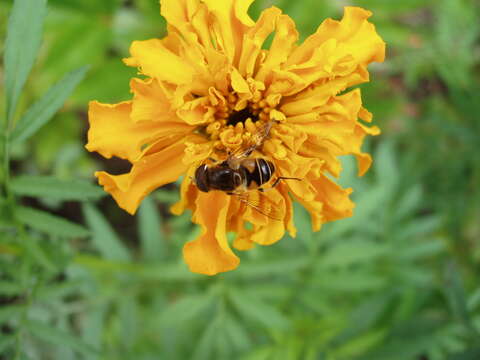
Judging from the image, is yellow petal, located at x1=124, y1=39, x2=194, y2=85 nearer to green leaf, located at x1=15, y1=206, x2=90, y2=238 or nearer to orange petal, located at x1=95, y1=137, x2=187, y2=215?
orange petal, located at x1=95, y1=137, x2=187, y2=215

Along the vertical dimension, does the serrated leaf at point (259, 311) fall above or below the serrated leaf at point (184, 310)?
above

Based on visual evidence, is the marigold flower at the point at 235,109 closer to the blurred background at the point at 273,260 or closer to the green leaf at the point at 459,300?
the blurred background at the point at 273,260

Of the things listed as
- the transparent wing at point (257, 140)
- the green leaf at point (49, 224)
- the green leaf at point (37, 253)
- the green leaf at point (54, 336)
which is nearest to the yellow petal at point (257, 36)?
the transparent wing at point (257, 140)

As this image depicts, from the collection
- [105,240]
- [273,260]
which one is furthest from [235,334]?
[105,240]

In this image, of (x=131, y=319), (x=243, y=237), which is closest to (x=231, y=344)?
(x=131, y=319)

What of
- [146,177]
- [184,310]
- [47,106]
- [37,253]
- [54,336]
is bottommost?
[184,310]

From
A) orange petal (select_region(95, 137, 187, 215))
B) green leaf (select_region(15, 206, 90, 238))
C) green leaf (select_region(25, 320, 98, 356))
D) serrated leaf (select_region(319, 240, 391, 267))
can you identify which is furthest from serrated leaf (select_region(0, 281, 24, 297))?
serrated leaf (select_region(319, 240, 391, 267))

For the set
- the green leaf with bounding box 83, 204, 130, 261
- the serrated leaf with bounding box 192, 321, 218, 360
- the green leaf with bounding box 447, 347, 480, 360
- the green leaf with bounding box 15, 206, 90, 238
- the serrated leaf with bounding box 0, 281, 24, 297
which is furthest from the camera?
the green leaf with bounding box 83, 204, 130, 261

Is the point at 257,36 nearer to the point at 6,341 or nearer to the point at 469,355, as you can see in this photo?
the point at 6,341
